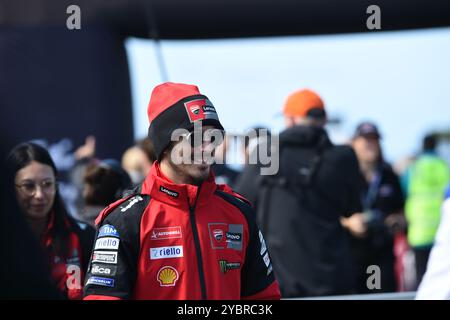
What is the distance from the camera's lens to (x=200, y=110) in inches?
111

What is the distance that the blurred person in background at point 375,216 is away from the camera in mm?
6164

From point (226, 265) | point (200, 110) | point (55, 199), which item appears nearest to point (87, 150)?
point (55, 199)

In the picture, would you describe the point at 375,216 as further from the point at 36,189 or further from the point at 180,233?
the point at 180,233

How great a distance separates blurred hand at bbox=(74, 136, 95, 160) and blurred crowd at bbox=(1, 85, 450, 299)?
0.03 metres

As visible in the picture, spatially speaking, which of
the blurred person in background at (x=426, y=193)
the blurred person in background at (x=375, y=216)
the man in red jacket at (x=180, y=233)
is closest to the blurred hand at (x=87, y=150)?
the blurred person in background at (x=375, y=216)

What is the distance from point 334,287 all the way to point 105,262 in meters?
2.53

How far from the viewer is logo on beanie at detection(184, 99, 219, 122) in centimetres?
281

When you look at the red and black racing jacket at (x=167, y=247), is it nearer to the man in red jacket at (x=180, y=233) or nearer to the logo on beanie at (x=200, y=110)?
the man in red jacket at (x=180, y=233)

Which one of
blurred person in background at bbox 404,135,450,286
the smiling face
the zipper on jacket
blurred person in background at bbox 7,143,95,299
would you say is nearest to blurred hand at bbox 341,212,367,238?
blurred person in background at bbox 404,135,450,286

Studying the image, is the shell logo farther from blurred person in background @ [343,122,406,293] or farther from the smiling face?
blurred person in background @ [343,122,406,293]

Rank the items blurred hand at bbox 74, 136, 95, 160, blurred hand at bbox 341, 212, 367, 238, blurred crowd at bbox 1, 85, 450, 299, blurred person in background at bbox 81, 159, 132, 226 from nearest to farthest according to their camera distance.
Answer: blurred crowd at bbox 1, 85, 450, 299 < blurred person in background at bbox 81, 159, 132, 226 < blurred hand at bbox 341, 212, 367, 238 < blurred hand at bbox 74, 136, 95, 160

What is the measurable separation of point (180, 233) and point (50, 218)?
1.12 metres

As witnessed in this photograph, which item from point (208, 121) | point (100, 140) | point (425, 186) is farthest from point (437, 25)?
point (208, 121)
